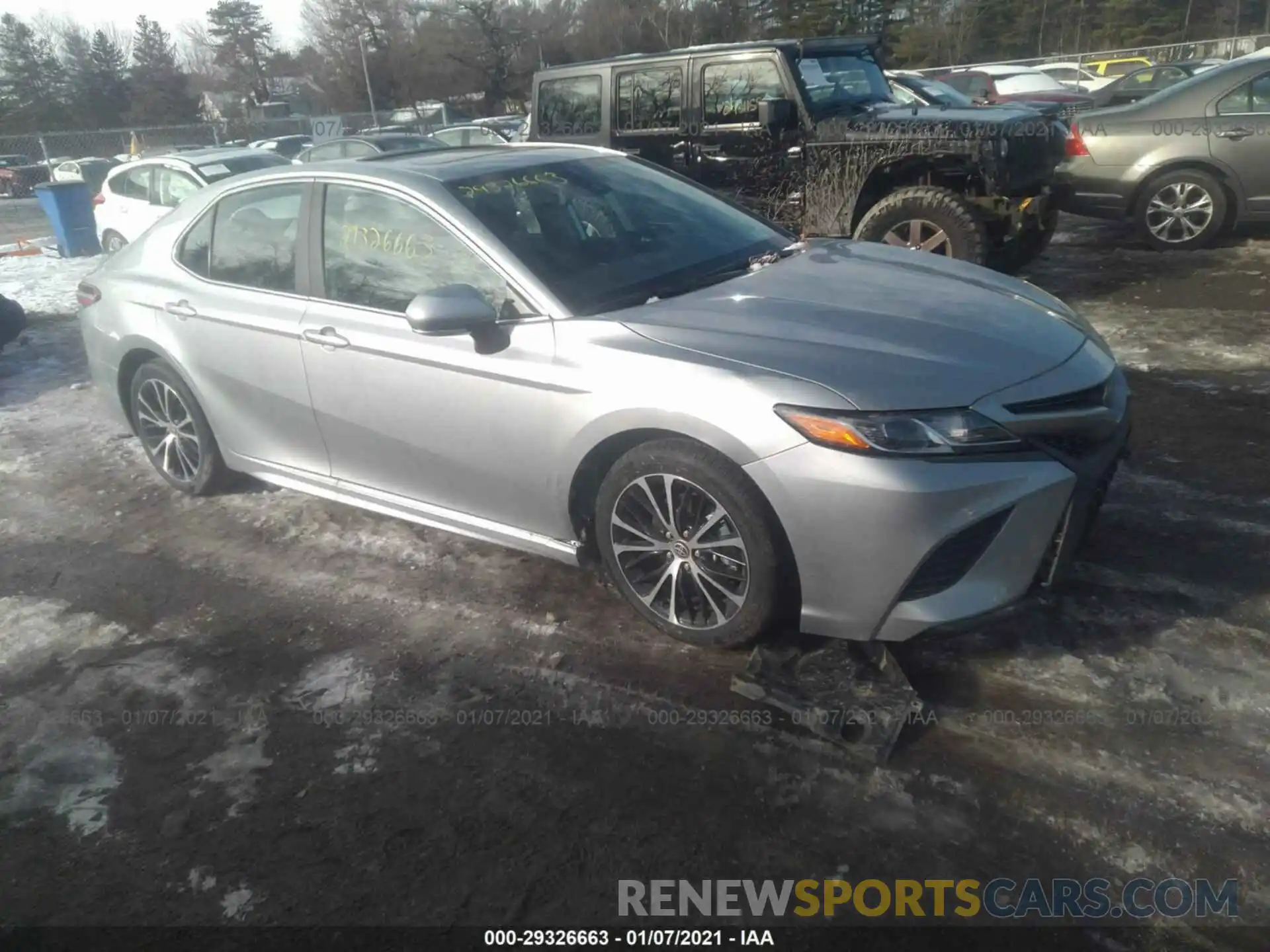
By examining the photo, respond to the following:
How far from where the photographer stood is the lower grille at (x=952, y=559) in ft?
9.30

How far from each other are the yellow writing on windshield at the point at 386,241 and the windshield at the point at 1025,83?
22028 mm

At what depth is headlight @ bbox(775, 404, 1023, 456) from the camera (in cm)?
282

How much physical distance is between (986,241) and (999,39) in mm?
45952

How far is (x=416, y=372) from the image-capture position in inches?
145

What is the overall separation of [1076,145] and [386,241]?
7.46 meters

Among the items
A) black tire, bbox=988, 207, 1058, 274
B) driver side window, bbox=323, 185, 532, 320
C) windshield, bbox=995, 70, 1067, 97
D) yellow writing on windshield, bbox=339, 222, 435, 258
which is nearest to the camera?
driver side window, bbox=323, 185, 532, 320

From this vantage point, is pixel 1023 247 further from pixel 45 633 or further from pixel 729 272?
pixel 45 633

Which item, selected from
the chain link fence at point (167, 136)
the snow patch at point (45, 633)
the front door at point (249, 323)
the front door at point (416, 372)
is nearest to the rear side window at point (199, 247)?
the front door at point (249, 323)

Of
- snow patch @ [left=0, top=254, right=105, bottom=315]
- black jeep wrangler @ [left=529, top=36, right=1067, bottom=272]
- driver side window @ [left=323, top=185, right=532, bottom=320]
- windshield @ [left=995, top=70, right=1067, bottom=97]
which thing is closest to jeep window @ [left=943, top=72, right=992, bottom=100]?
windshield @ [left=995, top=70, right=1067, bottom=97]

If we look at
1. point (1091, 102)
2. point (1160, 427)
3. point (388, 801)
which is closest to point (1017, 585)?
point (388, 801)

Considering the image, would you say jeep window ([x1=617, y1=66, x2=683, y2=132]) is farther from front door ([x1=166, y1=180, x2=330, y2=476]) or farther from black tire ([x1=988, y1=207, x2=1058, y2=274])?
front door ([x1=166, y1=180, x2=330, y2=476])

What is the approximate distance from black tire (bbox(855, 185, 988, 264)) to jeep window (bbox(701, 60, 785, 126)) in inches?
52.3

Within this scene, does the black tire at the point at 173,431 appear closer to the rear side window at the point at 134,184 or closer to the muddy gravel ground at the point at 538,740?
the muddy gravel ground at the point at 538,740

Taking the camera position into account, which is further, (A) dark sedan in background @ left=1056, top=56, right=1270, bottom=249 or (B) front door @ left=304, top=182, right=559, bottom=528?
(A) dark sedan in background @ left=1056, top=56, right=1270, bottom=249
